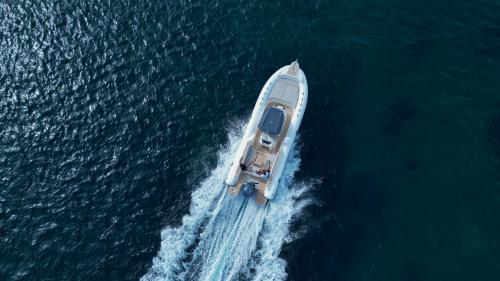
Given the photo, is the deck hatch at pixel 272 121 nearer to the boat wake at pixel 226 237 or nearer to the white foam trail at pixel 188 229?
the white foam trail at pixel 188 229

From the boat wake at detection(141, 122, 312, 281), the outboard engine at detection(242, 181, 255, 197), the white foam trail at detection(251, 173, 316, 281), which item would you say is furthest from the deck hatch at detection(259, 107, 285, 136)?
the outboard engine at detection(242, 181, 255, 197)

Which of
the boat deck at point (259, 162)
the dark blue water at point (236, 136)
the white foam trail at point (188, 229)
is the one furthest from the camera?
→ the boat deck at point (259, 162)

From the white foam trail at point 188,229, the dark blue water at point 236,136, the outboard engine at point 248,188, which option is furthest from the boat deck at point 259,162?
the white foam trail at point 188,229

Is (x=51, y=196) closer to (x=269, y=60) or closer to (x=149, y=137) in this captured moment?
(x=149, y=137)

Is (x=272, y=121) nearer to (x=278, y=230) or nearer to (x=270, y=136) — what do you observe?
(x=270, y=136)

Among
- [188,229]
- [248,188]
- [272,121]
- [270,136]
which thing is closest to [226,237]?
[188,229]

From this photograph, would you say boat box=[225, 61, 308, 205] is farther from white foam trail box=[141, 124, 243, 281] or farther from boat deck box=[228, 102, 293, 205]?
white foam trail box=[141, 124, 243, 281]
